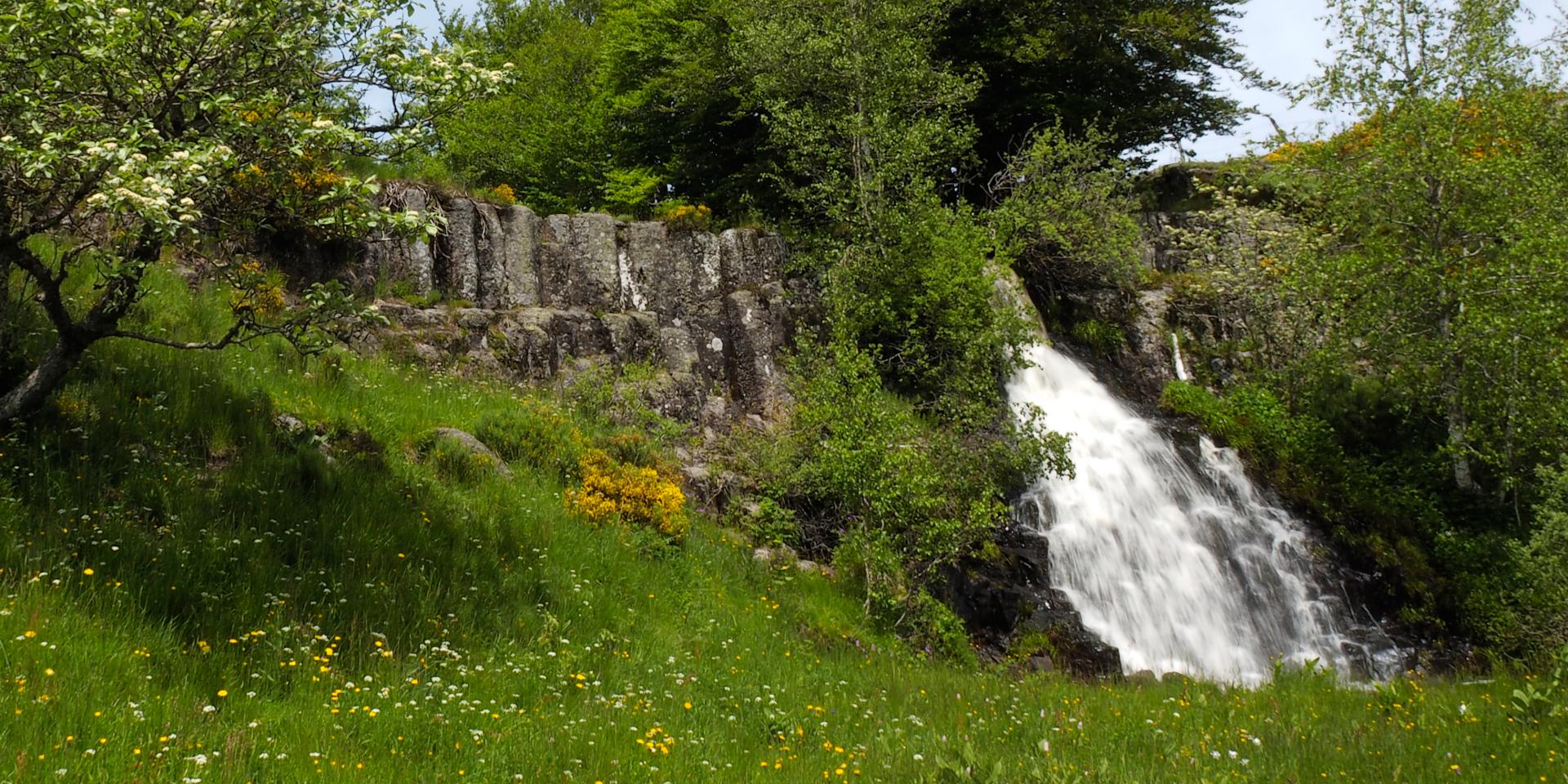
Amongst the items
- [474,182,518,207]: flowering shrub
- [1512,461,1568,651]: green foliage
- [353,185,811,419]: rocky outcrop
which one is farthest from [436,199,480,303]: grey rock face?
[1512,461,1568,651]: green foliage

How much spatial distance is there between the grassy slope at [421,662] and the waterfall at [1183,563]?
5.60 metres

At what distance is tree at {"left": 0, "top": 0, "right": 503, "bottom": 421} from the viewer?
6012 millimetres

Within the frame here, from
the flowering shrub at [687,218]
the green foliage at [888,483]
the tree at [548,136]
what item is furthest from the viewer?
the tree at [548,136]

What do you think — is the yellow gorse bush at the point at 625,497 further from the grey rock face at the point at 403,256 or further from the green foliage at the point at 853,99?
the green foliage at the point at 853,99

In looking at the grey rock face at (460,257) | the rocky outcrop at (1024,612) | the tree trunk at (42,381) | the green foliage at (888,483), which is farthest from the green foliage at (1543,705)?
the grey rock face at (460,257)

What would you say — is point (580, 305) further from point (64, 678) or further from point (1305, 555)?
point (1305, 555)

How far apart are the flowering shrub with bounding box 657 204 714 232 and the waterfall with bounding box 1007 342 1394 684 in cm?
862

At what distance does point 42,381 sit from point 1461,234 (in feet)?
81.1

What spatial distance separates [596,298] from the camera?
18.8m

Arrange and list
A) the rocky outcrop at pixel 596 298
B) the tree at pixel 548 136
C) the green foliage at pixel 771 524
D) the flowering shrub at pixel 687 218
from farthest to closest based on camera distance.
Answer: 1. the tree at pixel 548 136
2. the flowering shrub at pixel 687 218
3. the rocky outcrop at pixel 596 298
4. the green foliage at pixel 771 524

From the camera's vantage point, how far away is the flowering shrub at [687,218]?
20453 millimetres

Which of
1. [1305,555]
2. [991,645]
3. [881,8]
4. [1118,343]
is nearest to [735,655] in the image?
[991,645]

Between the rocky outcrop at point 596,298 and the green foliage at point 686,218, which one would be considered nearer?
the rocky outcrop at point 596,298

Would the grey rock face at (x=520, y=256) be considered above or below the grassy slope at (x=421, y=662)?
above
